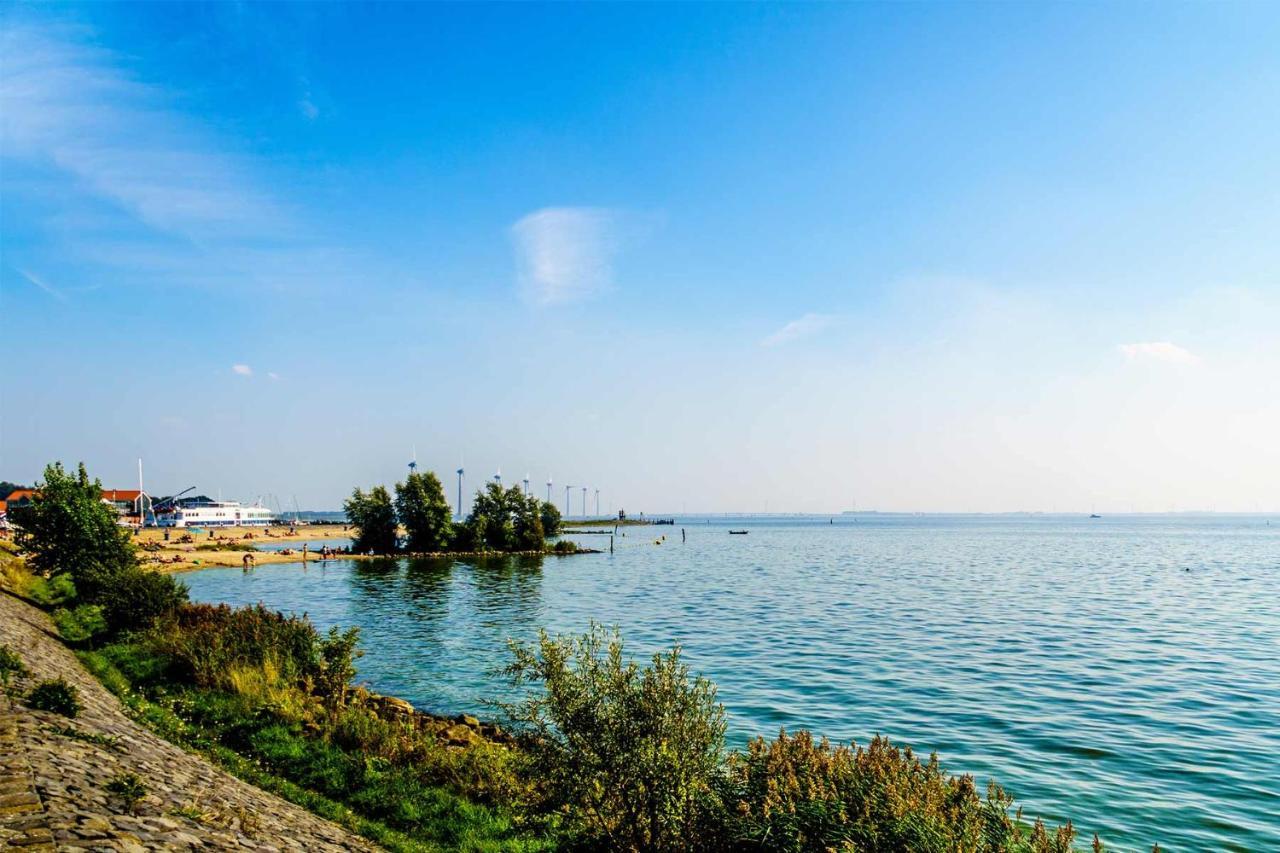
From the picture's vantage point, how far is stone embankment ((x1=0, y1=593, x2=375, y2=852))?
873 cm

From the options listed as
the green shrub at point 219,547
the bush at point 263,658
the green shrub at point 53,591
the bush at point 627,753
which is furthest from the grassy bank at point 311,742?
the green shrub at point 219,547

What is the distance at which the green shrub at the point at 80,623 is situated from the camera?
30.2 meters

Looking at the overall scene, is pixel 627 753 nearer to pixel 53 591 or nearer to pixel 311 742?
pixel 311 742

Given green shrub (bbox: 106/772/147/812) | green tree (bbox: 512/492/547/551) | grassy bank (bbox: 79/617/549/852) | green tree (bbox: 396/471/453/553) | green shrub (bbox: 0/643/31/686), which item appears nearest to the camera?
green shrub (bbox: 106/772/147/812)

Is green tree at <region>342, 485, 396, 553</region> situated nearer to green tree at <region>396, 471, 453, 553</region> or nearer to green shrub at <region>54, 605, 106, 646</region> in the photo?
green tree at <region>396, 471, 453, 553</region>

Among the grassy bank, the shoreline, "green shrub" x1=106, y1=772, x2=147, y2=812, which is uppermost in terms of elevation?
"green shrub" x1=106, y1=772, x2=147, y2=812

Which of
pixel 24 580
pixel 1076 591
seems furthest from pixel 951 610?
pixel 24 580

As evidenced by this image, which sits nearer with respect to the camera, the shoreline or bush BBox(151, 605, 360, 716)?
bush BBox(151, 605, 360, 716)

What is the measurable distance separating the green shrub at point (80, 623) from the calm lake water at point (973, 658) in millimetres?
12186

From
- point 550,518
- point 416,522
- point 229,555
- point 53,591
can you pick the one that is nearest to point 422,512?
point 416,522

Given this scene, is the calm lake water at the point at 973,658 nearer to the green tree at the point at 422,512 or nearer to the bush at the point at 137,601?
the bush at the point at 137,601

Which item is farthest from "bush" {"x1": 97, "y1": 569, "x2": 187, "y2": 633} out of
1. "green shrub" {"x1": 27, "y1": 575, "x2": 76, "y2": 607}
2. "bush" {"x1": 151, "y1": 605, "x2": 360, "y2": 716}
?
"green shrub" {"x1": 27, "y1": 575, "x2": 76, "y2": 607}

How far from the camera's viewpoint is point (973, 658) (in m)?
35.9

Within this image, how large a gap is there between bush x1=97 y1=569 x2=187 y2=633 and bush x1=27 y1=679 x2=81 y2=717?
19.4 metres
